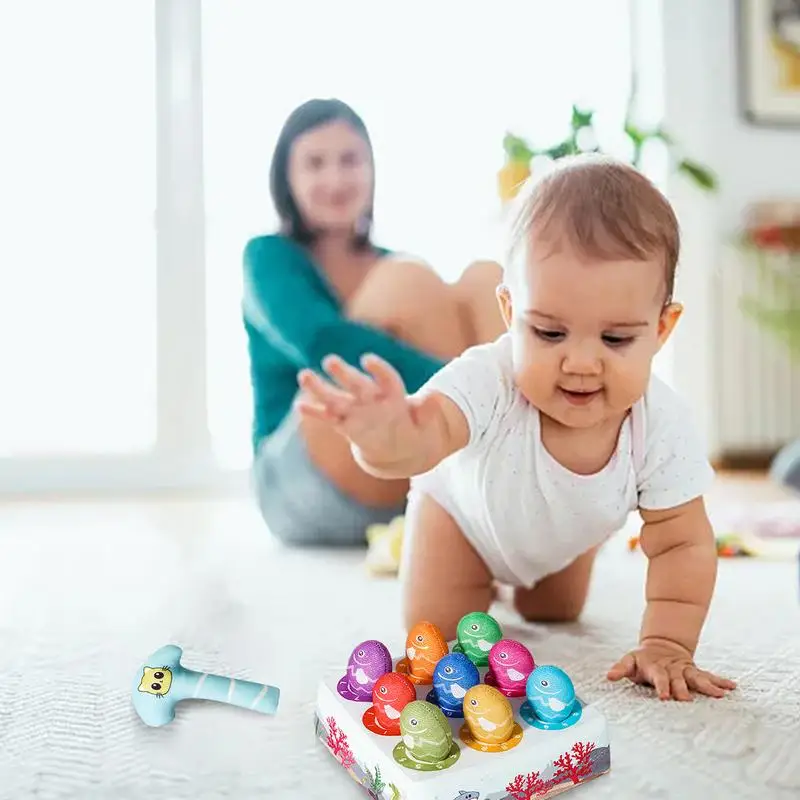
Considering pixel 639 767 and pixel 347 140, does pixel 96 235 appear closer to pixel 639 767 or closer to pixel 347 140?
pixel 347 140

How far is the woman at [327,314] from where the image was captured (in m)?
1.48

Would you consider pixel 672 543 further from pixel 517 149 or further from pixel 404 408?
pixel 517 149

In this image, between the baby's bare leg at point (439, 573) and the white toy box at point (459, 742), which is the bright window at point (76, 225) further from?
the white toy box at point (459, 742)

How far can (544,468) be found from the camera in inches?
32.9

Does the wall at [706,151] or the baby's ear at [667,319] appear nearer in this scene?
the baby's ear at [667,319]

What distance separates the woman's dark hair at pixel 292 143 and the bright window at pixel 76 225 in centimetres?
106

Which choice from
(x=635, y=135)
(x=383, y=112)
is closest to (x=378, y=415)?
(x=635, y=135)

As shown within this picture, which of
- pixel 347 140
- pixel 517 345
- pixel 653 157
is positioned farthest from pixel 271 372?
pixel 653 157

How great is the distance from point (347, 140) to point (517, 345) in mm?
882

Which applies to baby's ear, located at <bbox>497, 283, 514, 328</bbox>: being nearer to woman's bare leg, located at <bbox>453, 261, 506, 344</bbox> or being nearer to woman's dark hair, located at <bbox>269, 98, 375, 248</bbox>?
woman's bare leg, located at <bbox>453, 261, 506, 344</bbox>

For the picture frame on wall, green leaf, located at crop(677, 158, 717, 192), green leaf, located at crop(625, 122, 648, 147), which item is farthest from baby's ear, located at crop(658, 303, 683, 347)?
the picture frame on wall

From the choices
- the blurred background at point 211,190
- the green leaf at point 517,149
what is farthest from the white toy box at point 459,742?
the blurred background at point 211,190

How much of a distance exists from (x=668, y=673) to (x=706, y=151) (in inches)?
90.3

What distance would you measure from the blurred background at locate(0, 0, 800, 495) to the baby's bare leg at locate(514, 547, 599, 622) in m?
1.63
